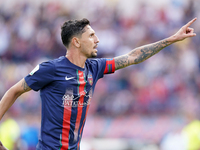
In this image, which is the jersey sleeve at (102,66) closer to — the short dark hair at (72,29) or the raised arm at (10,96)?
the short dark hair at (72,29)

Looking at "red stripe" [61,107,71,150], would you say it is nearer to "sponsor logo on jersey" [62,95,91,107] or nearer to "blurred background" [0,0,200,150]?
"sponsor logo on jersey" [62,95,91,107]

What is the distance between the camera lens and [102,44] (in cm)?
965

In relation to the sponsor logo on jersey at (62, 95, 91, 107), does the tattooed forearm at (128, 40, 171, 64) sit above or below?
above

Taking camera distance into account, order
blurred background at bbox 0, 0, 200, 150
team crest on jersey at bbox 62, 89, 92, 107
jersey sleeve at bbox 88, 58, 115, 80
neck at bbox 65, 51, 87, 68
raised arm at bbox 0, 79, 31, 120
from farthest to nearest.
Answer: blurred background at bbox 0, 0, 200, 150 < jersey sleeve at bbox 88, 58, 115, 80 < neck at bbox 65, 51, 87, 68 < team crest on jersey at bbox 62, 89, 92, 107 < raised arm at bbox 0, 79, 31, 120

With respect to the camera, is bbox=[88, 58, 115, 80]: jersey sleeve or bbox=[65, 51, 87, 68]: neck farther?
bbox=[88, 58, 115, 80]: jersey sleeve

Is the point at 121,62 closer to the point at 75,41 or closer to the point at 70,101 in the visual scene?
the point at 75,41

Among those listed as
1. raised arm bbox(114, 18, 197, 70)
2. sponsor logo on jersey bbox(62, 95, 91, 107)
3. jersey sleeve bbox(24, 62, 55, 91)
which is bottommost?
sponsor logo on jersey bbox(62, 95, 91, 107)

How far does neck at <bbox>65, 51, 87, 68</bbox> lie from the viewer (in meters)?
3.40

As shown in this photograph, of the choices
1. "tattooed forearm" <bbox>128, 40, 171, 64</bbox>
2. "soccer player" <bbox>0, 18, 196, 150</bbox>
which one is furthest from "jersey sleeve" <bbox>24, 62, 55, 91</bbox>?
"tattooed forearm" <bbox>128, 40, 171, 64</bbox>

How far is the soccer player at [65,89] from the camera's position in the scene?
3166 millimetres

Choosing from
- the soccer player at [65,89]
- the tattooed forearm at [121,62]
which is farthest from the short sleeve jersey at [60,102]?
the tattooed forearm at [121,62]

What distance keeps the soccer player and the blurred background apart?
13.3ft

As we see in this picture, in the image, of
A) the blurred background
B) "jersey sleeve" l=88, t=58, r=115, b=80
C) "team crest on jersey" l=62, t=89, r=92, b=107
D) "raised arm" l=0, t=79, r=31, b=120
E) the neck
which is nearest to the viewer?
"raised arm" l=0, t=79, r=31, b=120

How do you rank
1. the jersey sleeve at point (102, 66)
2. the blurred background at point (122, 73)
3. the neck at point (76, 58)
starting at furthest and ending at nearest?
1. the blurred background at point (122, 73)
2. the jersey sleeve at point (102, 66)
3. the neck at point (76, 58)
